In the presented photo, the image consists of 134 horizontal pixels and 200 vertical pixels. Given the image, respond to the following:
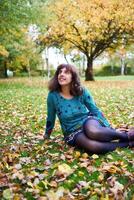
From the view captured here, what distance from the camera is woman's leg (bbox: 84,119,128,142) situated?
5891 millimetres

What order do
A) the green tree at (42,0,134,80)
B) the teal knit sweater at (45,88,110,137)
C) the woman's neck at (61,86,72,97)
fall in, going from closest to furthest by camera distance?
the teal knit sweater at (45,88,110,137)
the woman's neck at (61,86,72,97)
the green tree at (42,0,134,80)

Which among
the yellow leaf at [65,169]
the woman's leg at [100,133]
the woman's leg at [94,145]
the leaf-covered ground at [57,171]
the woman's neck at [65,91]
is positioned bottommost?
the leaf-covered ground at [57,171]

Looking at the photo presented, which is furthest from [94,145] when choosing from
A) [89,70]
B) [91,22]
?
[89,70]

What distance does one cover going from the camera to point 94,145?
5.86m

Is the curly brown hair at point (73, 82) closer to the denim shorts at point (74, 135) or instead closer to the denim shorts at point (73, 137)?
the denim shorts at point (74, 135)

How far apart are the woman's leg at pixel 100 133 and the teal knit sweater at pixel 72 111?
234 millimetres

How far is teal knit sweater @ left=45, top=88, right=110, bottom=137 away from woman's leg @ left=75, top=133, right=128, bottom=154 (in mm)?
248

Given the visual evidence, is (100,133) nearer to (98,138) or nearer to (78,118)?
(98,138)

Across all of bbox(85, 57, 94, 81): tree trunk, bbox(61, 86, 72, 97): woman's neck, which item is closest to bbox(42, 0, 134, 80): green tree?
bbox(85, 57, 94, 81): tree trunk

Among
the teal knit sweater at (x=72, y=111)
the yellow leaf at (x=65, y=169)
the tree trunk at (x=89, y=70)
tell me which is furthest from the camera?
the tree trunk at (x=89, y=70)

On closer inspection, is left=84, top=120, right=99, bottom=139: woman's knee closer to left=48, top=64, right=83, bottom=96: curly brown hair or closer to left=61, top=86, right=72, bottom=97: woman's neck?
left=48, top=64, right=83, bottom=96: curly brown hair

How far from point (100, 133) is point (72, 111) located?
0.67 meters

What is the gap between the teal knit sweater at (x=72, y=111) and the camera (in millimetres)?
6320

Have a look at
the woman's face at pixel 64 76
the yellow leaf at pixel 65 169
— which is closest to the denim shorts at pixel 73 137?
the woman's face at pixel 64 76
